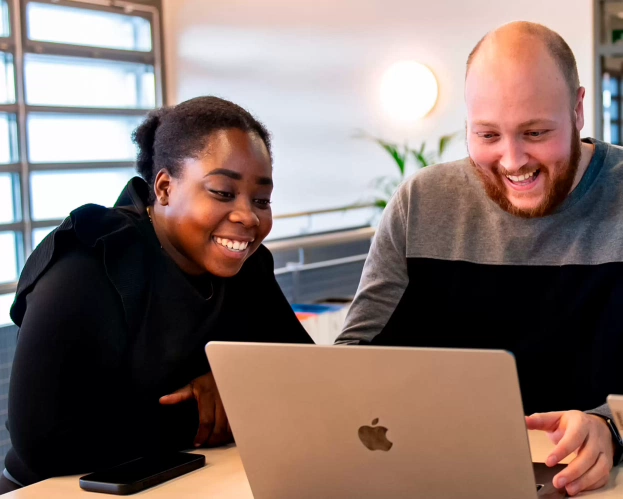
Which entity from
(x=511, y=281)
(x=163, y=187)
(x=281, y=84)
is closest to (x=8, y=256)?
(x=281, y=84)

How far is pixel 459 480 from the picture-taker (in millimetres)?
1142

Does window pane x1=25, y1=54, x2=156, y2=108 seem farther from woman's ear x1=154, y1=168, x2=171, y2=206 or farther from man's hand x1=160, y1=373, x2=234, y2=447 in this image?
man's hand x1=160, y1=373, x2=234, y2=447

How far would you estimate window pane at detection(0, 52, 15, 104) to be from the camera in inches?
270

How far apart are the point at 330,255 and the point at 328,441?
3.73 meters

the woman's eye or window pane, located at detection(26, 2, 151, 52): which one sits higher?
window pane, located at detection(26, 2, 151, 52)

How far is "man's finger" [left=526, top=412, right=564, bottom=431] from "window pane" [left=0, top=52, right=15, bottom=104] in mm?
6324

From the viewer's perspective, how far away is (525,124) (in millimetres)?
1700

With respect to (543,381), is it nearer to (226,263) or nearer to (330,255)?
(226,263)

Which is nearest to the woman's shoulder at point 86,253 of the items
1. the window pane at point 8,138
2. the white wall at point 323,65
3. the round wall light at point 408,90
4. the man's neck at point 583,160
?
the man's neck at point 583,160

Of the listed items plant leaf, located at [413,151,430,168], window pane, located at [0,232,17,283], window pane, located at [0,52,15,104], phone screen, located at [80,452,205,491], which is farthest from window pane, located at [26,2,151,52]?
phone screen, located at [80,452,205,491]

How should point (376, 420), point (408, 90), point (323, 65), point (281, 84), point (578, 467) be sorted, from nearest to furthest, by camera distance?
point (376, 420), point (578, 467), point (408, 90), point (323, 65), point (281, 84)

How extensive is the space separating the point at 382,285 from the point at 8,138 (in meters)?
5.66

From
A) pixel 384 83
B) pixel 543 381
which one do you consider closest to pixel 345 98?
pixel 384 83

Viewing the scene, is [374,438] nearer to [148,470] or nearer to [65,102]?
[148,470]
